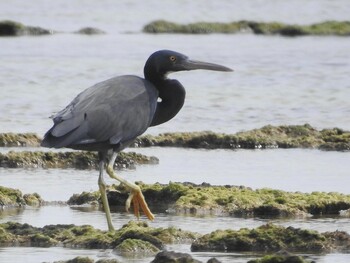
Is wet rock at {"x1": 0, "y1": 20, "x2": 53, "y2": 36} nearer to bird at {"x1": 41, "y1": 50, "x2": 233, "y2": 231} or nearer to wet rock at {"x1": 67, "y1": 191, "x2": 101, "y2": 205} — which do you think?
wet rock at {"x1": 67, "y1": 191, "x2": 101, "y2": 205}

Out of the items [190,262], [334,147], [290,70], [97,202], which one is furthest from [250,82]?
[190,262]

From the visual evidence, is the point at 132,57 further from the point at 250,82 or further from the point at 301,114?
the point at 301,114

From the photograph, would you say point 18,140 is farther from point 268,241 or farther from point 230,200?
point 268,241

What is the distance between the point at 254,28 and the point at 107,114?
31787mm

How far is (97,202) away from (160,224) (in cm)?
116

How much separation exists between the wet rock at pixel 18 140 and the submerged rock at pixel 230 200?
410 cm

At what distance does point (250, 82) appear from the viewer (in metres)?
26.0

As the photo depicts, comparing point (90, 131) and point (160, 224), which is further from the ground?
point (90, 131)

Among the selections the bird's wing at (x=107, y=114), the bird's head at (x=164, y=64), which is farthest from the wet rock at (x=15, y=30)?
the bird's wing at (x=107, y=114)

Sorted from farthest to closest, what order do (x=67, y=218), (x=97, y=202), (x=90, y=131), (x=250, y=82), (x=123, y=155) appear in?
(x=250, y=82) → (x=123, y=155) → (x=97, y=202) → (x=67, y=218) → (x=90, y=131)

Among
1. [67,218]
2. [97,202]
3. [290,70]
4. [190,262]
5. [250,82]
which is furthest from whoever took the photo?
[290,70]

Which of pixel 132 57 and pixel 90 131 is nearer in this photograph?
pixel 90 131

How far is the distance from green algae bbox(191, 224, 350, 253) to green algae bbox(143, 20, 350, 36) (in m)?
31.1

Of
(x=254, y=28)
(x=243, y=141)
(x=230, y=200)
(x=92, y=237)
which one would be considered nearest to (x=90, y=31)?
(x=254, y=28)
